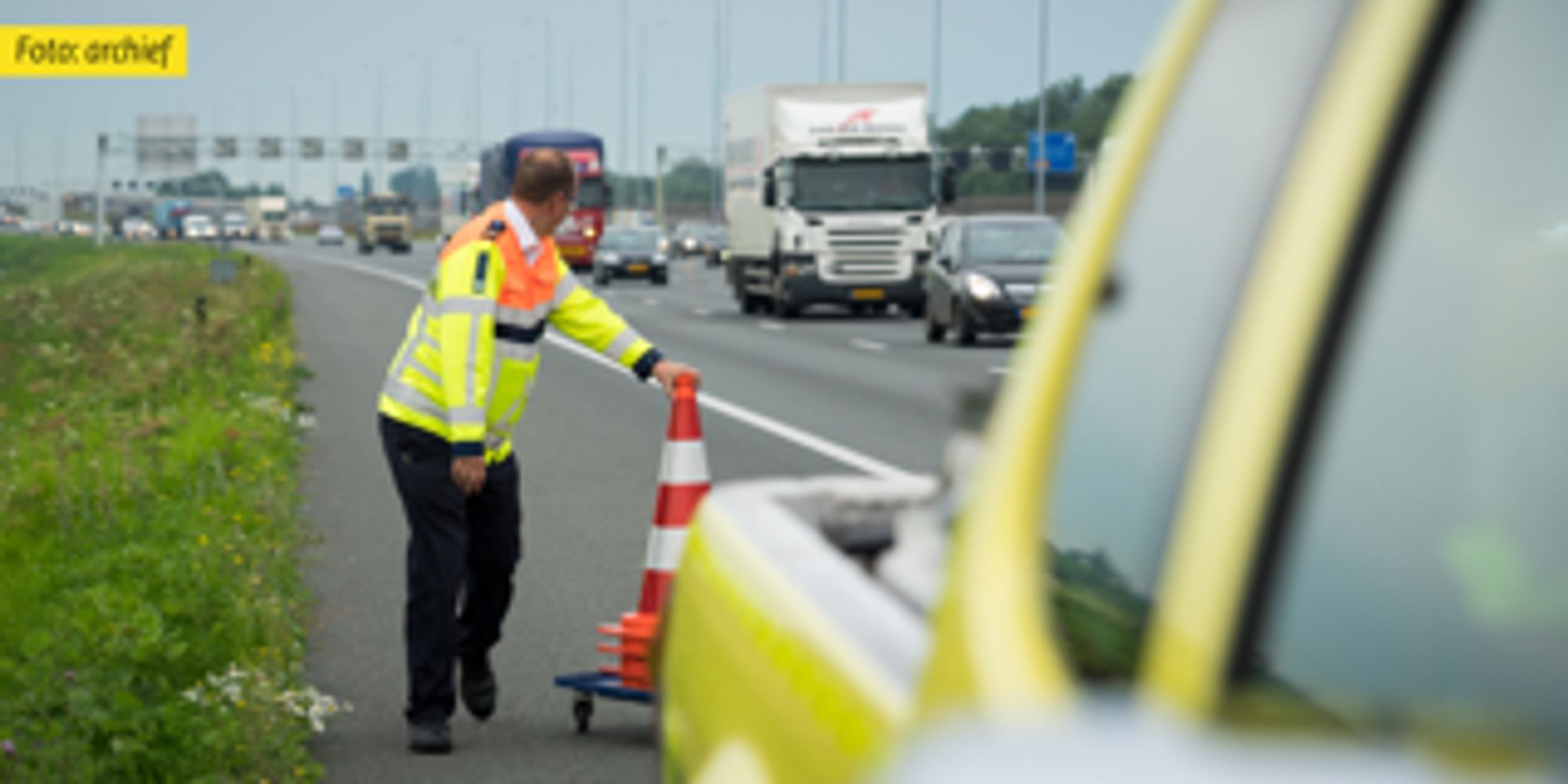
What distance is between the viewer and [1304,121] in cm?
157

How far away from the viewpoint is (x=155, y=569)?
9188 mm

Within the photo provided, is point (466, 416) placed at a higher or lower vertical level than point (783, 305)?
higher

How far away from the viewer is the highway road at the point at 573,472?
6996 mm

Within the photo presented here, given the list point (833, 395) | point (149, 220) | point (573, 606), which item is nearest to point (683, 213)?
point (149, 220)

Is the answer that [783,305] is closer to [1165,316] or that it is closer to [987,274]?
[987,274]

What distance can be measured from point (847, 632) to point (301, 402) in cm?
1790

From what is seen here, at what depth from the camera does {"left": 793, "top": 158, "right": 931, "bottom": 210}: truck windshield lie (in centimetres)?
3600

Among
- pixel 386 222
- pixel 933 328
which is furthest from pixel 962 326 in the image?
pixel 386 222

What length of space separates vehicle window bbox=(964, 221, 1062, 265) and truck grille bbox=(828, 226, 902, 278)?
6.37 m

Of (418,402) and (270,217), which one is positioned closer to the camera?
(418,402)

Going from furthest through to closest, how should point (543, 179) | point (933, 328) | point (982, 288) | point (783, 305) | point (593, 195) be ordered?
point (593, 195) → point (783, 305) → point (933, 328) → point (982, 288) → point (543, 179)

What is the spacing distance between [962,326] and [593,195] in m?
41.3

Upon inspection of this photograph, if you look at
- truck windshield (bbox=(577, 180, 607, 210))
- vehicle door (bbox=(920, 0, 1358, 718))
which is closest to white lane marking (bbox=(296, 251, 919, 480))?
vehicle door (bbox=(920, 0, 1358, 718))

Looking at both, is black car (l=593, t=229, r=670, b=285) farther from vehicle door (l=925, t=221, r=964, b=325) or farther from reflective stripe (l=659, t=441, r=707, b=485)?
reflective stripe (l=659, t=441, r=707, b=485)
